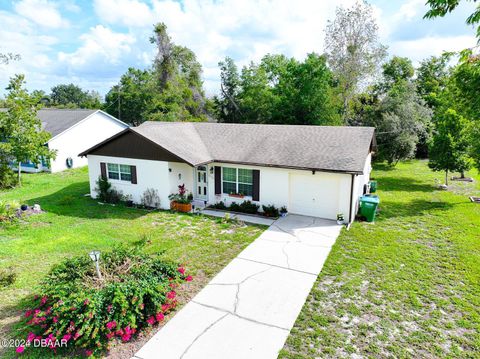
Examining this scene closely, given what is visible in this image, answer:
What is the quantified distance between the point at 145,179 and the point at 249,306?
9.72m

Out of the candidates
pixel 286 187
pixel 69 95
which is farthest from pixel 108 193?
pixel 69 95

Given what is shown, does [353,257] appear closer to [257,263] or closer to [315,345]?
[257,263]

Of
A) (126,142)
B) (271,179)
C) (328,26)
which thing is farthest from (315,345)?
(328,26)

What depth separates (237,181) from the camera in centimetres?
1495

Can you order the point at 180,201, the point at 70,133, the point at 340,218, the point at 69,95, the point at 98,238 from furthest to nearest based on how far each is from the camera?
the point at 69,95 < the point at 70,133 < the point at 180,201 < the point at 340,218 < the point at 98,238

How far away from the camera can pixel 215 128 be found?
1823 cm

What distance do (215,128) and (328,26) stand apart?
18.7m

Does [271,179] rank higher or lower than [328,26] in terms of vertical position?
lower

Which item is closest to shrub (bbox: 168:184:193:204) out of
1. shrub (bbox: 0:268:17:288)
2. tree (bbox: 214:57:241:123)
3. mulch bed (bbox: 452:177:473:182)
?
shrub (bbox: 0:268:17:288)

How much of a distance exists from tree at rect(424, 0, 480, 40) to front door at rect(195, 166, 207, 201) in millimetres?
11362

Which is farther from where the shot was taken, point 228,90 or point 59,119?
point 228,90

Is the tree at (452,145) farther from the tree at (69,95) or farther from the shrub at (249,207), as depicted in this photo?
the tree at (69,95)

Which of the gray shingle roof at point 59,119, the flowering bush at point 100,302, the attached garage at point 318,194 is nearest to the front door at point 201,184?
the attached garage at point 318,194

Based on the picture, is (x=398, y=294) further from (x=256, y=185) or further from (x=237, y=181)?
(x=237, y=181)
